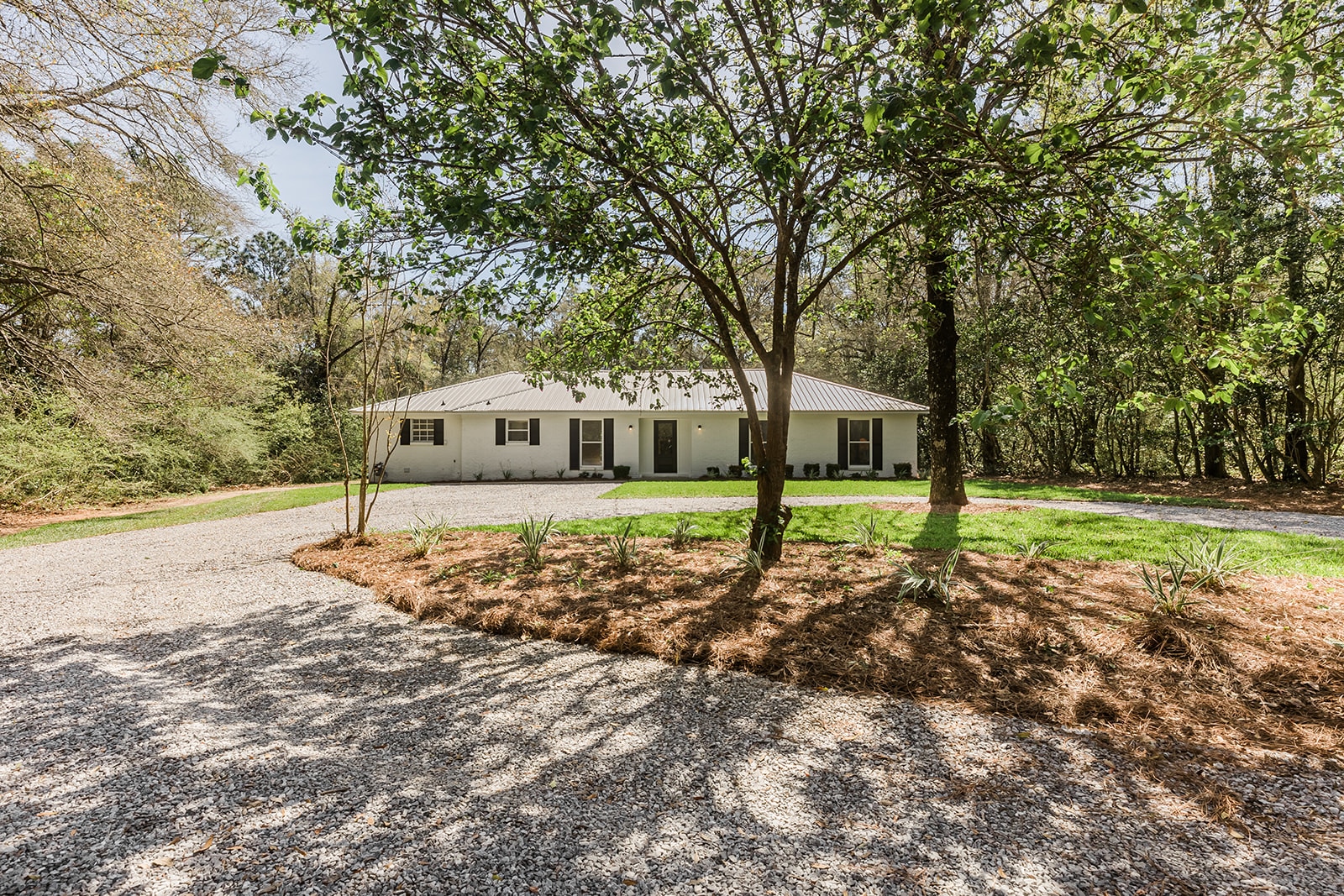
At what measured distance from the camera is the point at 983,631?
395 centimetres

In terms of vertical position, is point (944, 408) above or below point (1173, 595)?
above

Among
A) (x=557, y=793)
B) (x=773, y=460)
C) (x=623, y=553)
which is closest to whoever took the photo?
(x=557, y=793)

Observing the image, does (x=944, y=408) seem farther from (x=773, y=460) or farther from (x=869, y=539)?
(x=773, y=460)

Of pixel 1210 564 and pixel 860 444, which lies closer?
pixel 1210 564

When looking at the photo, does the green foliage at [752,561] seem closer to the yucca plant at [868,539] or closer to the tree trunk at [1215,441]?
the yucca plant at [868,539]

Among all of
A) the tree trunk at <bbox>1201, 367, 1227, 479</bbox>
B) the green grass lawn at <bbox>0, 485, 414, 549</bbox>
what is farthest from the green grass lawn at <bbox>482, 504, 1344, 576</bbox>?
the tree trunk at <bbox>1201, 367, 1227, 479</bbox>

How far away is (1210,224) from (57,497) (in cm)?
1646

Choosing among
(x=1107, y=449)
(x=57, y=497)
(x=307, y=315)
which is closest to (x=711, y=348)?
(x=57, y=497)

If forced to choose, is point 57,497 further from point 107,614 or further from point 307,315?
point 307,315

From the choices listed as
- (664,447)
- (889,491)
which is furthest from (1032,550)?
(664,447)

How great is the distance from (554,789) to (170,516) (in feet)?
38.0

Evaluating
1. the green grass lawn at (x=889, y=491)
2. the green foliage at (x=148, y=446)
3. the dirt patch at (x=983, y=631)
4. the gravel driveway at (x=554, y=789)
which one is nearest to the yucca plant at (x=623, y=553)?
the dirt patch at (x=983, y=631)

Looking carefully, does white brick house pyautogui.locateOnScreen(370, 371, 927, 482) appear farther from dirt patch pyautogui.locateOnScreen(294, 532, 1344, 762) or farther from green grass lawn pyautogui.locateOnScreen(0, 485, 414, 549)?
dirt patch pyautogui.locateOnScreen(294, 532, 1344, 762)

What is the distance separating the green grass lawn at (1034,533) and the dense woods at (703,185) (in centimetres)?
138
